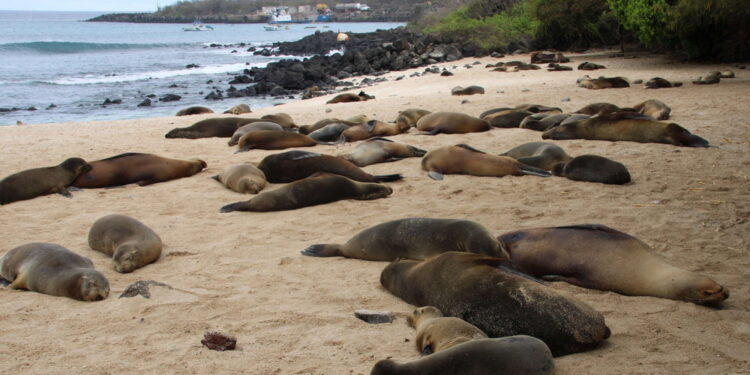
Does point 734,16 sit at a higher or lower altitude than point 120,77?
higher

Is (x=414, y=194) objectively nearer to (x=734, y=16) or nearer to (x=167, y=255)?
(x=167, y=255)

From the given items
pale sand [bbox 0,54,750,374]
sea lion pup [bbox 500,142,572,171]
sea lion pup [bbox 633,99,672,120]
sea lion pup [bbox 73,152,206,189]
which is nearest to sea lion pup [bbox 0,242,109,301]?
pale sand [bbox 0,54,750,374]

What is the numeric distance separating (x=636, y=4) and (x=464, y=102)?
7.88m

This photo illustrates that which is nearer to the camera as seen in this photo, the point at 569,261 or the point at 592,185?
the point at 569,261

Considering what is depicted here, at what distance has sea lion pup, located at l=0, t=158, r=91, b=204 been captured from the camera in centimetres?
681

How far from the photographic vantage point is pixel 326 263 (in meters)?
4.66

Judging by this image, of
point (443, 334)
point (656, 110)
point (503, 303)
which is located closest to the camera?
point (443, 334)

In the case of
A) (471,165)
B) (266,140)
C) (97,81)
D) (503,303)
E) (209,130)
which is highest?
(503,303)

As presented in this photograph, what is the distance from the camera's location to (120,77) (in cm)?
3234

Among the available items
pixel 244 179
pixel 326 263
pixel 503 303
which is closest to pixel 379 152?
pixel 244 179

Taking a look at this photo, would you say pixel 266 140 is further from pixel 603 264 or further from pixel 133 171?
pixel 603 264

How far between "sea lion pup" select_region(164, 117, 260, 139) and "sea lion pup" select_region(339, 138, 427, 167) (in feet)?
11.4

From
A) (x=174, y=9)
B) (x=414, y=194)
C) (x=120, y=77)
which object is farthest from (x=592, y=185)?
(x=174, y=9)

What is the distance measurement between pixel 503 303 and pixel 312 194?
326cm
